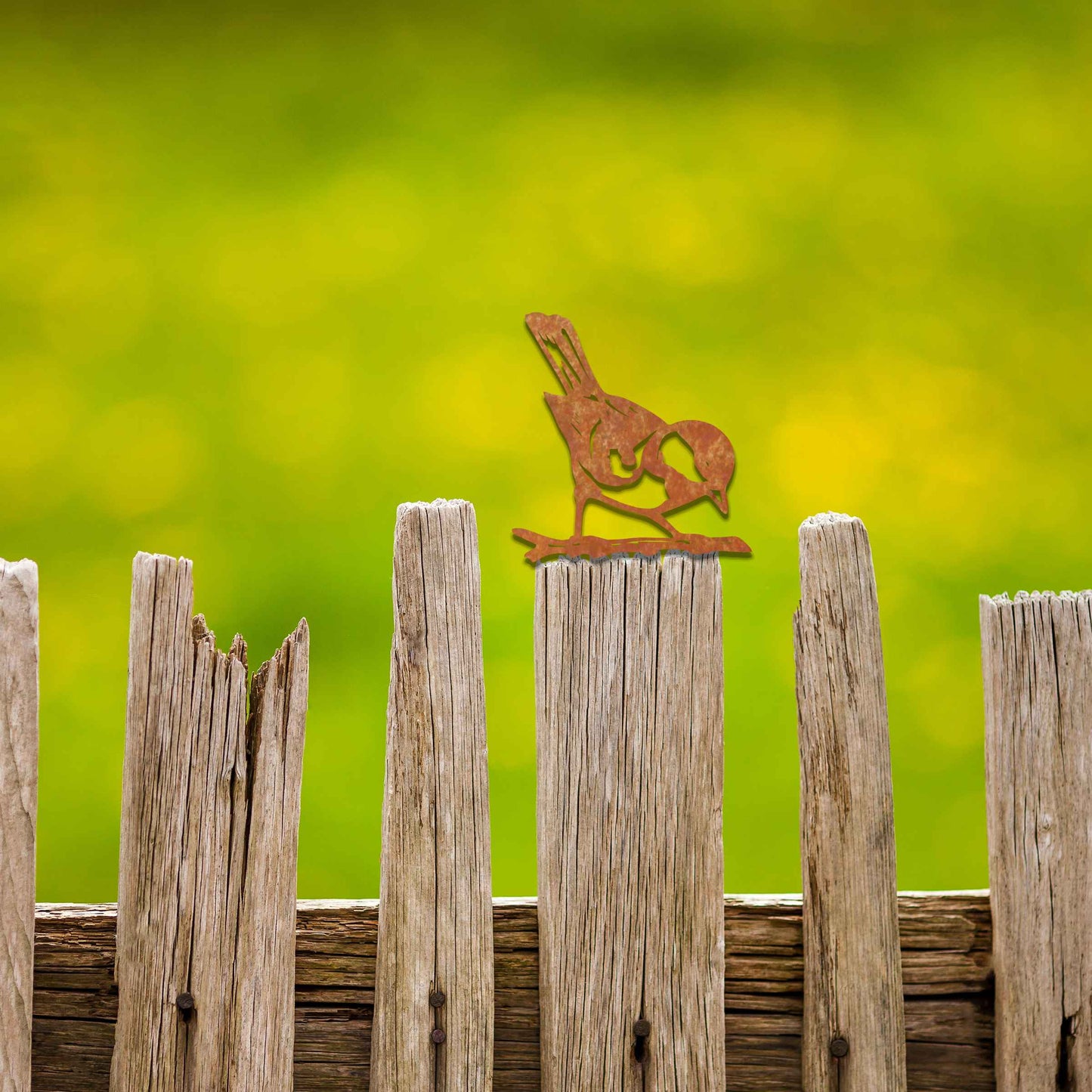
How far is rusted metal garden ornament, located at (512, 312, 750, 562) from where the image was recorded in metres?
2.34

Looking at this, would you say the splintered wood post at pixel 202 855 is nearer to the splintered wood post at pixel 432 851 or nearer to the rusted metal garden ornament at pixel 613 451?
the splintered wood post at pixel 432 851

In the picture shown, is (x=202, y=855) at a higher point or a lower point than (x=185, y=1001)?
higher

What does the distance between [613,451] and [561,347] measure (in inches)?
10.9

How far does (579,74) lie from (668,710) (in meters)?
2.02

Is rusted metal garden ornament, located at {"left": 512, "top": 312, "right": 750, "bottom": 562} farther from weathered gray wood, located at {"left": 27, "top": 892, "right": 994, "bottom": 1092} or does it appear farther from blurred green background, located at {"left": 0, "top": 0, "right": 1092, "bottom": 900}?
weathered gray wood, located at {"left": 27, "top": 892, "right": 994, "bottom": 1092}

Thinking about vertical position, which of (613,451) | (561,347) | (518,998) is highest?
(561,347)

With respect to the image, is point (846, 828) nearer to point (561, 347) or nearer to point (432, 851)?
point (432, 851)

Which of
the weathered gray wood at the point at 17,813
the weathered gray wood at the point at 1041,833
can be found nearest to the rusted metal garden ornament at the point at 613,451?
the weathered gray wood at the point at 1041,833

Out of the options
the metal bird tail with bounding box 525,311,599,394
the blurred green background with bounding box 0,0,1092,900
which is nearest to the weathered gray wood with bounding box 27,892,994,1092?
the blurred green background with bounding box 0,0,1092,900

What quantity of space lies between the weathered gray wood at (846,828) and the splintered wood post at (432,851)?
0.31 m

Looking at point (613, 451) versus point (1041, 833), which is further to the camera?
point (613, 451)

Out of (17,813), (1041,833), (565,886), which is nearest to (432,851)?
(565,886)

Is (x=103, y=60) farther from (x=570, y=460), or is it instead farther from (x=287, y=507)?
(x=570, y=460)

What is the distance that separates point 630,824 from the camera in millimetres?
920
